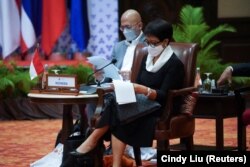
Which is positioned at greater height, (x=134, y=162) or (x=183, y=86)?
(x=183, y=86)

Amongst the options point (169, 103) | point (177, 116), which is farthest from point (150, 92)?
point (177, 116)

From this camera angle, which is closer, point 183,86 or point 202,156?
point 202,156

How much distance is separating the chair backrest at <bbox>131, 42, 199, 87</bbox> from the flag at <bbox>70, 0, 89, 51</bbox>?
157 inches

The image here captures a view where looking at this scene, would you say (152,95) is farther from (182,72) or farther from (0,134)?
(0,134)

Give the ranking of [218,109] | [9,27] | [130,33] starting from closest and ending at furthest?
1. [218,109]
2. [130,33]
3. [9,27]

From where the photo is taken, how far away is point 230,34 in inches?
384

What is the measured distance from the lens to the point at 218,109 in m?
5.43

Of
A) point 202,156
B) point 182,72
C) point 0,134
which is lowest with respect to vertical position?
point 0,134

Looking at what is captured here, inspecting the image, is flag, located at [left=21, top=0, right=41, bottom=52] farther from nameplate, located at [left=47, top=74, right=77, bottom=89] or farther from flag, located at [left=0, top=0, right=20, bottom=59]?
nameplate, located at [left=47, top=74, right=77, bottom=89]

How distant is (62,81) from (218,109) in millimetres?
1343

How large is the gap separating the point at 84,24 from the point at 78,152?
467 cm

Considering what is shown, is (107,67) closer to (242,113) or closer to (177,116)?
(177,116)

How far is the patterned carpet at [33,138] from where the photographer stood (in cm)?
598

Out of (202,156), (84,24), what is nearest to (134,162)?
(202,156)
